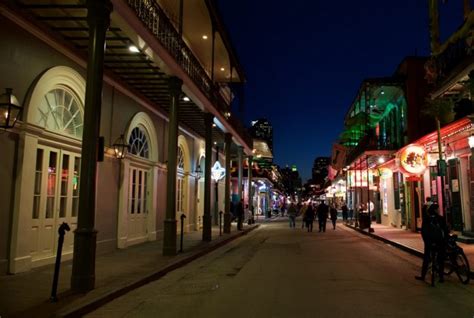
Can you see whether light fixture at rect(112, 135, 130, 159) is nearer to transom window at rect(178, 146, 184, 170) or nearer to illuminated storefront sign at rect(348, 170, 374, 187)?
transom window at rect(178, 146, 184, 170)

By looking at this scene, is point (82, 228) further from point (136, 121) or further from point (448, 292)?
point (136, 121)

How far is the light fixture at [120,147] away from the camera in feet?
49.7

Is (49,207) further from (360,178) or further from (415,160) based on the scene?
(360,178)

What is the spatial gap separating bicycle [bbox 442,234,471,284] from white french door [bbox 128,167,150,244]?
35.8 ft

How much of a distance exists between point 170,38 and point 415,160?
37.1 feet

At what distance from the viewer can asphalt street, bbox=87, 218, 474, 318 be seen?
7325 millimetres

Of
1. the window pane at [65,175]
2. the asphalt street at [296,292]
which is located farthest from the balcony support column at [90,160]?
the window pane at [65,175]

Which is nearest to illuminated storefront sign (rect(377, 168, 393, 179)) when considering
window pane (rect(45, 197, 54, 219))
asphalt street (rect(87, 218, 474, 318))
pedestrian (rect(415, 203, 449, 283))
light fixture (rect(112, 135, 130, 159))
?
asphalt street (rect(87, 218, 474, 318))

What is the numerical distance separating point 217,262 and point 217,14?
10701mm

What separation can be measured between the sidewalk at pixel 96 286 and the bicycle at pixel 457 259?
6542 millimetres

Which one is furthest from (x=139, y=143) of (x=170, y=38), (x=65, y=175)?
(x=65, y=175)

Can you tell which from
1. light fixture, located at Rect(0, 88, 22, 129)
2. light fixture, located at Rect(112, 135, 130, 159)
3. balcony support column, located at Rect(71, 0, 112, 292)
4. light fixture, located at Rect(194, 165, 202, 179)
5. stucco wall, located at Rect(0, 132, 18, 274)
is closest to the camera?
balcony support column, located at Rect(71, 0, 112, 292)

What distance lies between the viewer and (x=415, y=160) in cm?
1922

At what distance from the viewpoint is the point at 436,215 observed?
9.83 m
